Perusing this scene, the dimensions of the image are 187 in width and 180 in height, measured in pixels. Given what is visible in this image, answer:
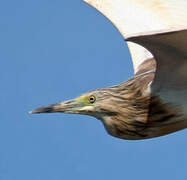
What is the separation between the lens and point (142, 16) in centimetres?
973

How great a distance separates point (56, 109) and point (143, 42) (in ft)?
6.34

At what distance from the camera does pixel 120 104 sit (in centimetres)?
826

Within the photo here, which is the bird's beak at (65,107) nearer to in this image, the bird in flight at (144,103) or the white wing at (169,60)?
the bird in flight at (144,103)

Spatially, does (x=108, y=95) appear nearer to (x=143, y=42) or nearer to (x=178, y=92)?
(x=178, y=92)

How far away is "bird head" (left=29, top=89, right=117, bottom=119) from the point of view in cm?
826

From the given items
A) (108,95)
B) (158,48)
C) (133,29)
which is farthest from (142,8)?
(158,48)

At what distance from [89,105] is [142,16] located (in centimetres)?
193

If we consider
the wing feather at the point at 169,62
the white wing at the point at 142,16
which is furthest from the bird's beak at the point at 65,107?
the white wing at the point at 142,16

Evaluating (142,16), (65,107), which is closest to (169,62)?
(65,107)

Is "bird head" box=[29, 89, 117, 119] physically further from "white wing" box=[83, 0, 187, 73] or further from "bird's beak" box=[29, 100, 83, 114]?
"white wing" box=[83, 0, 187, 73]

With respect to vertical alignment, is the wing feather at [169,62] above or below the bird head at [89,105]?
above

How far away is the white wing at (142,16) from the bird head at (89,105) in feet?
3.66

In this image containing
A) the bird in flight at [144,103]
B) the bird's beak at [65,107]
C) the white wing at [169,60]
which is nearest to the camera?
the white wing at [169,60]

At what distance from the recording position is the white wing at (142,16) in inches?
371
